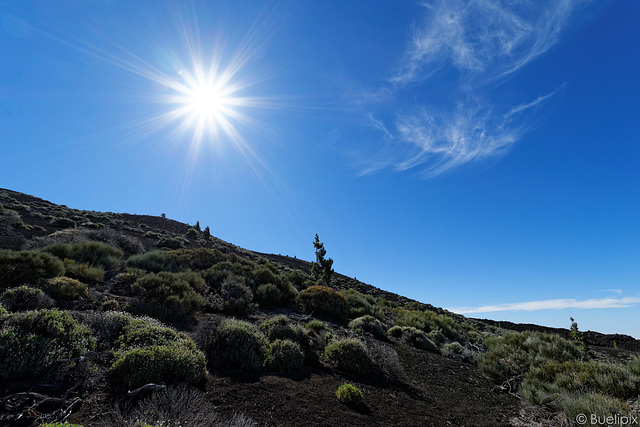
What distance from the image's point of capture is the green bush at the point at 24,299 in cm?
646

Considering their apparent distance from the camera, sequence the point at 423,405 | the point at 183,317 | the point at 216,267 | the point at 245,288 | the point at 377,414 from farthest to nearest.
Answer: the point at 216,267, the point at 245,288, the point at 183,317, the point at 423,405, the point at 377,414

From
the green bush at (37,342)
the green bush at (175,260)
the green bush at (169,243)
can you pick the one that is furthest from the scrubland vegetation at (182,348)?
the green bush at (169,243)

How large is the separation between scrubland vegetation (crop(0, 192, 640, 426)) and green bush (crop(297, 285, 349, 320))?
0.24 ft

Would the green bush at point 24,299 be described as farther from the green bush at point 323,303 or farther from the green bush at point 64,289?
the green bush at point 323,303

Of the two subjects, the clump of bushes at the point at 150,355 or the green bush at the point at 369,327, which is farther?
the green bush at the point at 369,327

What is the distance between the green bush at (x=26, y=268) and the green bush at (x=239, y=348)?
654 centimetres

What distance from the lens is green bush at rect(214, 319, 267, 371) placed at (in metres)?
6.61

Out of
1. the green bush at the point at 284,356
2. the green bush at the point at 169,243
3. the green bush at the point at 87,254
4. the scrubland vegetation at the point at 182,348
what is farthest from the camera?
the green bush at the point at 169,243

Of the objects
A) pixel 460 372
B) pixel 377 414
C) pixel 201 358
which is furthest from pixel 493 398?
pixel 201 358

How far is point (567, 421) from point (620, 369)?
3.16 meters

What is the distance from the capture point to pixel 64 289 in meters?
7.97

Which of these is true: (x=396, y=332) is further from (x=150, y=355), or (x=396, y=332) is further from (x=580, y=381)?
(x=150, y=355)

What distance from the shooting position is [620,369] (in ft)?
21.7

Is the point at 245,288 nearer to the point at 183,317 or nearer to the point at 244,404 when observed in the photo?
the point at 183,317
